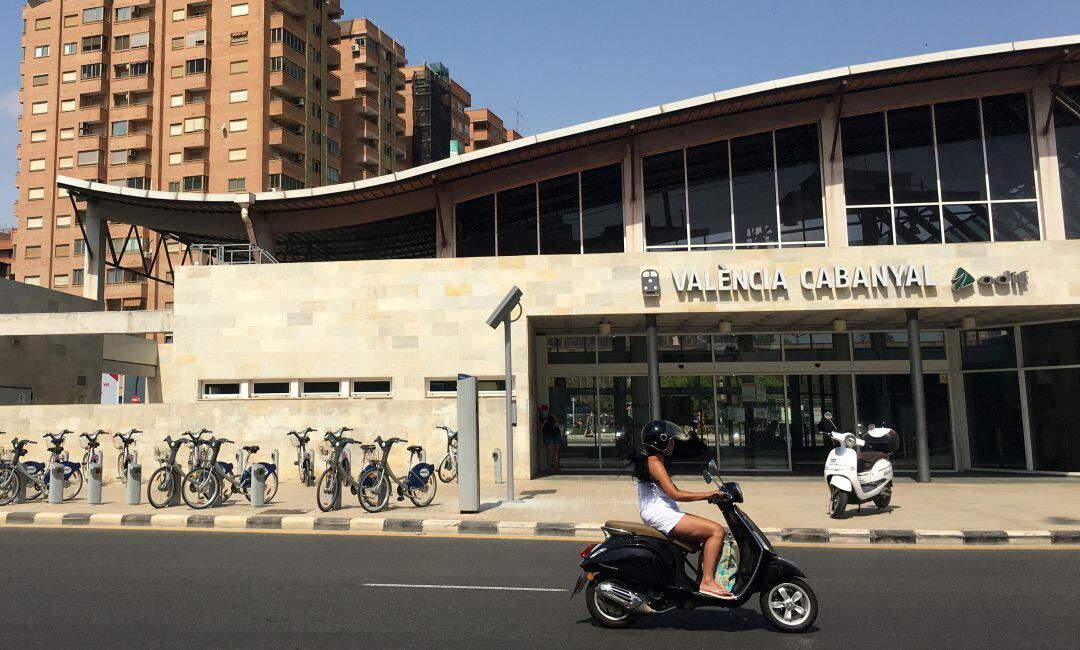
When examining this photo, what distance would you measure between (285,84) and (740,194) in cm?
5133

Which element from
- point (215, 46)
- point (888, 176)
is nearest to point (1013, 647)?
point (888, 176)

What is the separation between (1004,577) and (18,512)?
13584 mm

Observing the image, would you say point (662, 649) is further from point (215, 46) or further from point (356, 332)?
point (215, 46)

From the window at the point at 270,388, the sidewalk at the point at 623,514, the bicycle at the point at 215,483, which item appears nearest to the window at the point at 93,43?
the window at the point at 270,388

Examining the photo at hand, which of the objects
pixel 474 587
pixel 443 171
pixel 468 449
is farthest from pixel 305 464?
pixel 474 587

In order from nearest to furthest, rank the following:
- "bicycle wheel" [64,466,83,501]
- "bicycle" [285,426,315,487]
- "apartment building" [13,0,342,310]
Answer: "bicycle wheel" [64,466,83,501], "bicycle" [285,426,315,487], "apartment building" [13,0,342,310]

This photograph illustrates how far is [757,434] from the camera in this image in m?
20.2

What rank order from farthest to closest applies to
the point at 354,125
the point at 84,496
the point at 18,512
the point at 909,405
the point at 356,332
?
1. the point at 354,125
2. the point at 909,405
3. the point at 356,332
4. the point at 84,496
5. the point at 18,512

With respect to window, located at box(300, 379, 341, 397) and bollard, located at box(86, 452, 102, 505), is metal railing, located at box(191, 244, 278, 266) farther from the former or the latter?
bollard, located at box(86, 452, 102, 505)

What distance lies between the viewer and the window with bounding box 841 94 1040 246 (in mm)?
20688

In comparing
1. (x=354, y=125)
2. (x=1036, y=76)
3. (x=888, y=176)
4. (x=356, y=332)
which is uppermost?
(x=354, y=125)

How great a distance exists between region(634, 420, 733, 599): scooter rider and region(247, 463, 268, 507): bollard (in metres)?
8.57

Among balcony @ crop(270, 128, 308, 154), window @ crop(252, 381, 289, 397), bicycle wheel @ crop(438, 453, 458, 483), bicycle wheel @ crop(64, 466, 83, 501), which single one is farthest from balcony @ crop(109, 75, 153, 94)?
bicycle wheel @ crop(438, 453, 458, 483)

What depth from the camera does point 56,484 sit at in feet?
45.6
